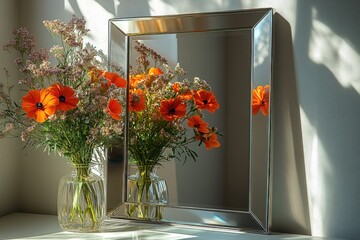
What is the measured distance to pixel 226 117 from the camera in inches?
71.8

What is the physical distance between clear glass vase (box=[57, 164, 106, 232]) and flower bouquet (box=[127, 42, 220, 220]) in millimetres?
155

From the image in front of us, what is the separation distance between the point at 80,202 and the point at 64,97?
15.0 inches

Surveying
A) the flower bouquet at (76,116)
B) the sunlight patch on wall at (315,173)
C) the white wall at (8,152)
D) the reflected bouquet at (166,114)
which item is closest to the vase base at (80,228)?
the flower bouquet at (76,116)

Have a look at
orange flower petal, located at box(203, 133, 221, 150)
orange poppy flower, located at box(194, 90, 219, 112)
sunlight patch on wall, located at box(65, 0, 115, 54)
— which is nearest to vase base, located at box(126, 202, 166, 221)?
orange flower petal, located at box(203, 133, 221, 150)

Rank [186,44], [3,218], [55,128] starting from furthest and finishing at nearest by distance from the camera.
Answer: [3,218]
[186,44]
[55,128]

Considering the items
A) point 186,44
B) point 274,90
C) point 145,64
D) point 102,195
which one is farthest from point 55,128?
point 274,90

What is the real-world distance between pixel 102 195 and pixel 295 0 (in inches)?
37.3

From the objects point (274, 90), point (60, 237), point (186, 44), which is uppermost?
point (186, 44)

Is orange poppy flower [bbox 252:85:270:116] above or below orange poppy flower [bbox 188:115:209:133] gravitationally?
above

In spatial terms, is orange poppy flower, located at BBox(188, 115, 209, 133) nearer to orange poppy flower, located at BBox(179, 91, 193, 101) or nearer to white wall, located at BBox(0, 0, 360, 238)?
orange poppy flower, located at BBox(179, 91, 193, 101)

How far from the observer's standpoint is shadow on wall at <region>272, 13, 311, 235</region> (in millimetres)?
1786

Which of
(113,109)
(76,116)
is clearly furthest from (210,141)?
(76,116)

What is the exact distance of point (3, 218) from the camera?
203 cm

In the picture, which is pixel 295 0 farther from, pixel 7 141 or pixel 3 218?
pixel 3 218
